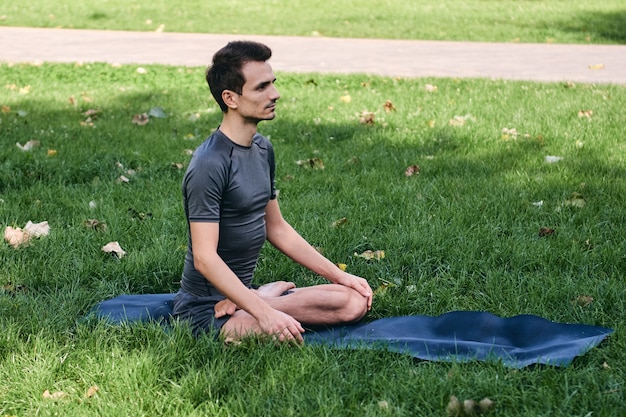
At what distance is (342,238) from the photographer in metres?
→ 4.23

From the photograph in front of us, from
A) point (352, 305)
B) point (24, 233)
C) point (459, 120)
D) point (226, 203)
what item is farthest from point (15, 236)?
point (459, 120)

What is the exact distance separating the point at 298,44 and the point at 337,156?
681 cm

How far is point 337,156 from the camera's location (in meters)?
5.82

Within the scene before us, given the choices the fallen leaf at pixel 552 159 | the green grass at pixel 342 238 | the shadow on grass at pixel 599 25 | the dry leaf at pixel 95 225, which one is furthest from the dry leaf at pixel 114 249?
the shadow on grass at pixel 599 25

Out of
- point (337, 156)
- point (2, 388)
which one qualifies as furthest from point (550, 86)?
point (2, 388)

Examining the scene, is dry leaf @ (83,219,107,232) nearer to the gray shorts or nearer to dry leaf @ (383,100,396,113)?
the gray shorts

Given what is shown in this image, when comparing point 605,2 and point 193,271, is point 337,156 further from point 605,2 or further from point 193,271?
point 605,2

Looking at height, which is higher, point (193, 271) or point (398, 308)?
point (193, 271)

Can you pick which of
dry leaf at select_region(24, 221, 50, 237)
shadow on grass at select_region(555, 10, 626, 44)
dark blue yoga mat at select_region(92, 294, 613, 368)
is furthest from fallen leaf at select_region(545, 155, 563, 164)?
shadow on grass at select_region(555, 10, 626, 44)

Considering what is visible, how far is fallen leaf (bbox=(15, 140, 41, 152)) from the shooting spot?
585 centimetres

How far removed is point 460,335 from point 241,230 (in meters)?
0.92

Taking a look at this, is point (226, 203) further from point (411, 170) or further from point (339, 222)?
point (411, 170)

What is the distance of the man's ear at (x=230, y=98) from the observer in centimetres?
300

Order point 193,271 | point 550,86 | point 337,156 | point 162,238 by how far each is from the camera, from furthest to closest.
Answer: point 550,86 → point 337,156 → point 162,238 → point 193,271
